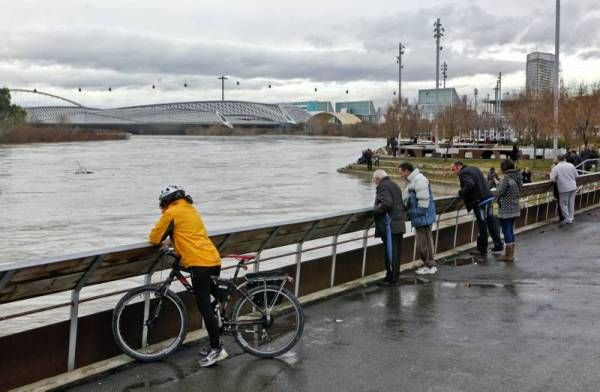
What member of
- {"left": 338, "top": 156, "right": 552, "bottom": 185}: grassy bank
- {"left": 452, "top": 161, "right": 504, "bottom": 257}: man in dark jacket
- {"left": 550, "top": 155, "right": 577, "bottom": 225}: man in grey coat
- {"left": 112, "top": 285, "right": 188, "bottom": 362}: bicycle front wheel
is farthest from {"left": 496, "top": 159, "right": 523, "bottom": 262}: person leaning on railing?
{"left": 338, "top": 156, "right": 552, "bottom": 185}: grassy bank

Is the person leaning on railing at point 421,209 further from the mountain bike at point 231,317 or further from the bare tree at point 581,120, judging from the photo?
the bare tree at point 581,120

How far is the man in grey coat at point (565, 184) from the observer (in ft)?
55.5

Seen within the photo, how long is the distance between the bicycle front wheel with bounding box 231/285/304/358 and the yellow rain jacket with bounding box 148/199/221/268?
0.64 metres

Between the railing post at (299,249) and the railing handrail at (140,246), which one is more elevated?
the railing handrail at (140,246)

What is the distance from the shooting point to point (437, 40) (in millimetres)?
63625

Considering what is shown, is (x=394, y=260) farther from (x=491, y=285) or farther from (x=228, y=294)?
(x=228, y=294)

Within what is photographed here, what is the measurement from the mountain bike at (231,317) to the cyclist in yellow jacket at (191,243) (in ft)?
0.63

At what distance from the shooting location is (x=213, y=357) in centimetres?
608

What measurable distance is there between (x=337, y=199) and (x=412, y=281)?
22.6 metres

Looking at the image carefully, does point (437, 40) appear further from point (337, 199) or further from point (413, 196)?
point (413, 196)

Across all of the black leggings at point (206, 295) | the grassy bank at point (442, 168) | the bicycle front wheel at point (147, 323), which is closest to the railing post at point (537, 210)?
the bicycle front wheel at point (147, 323)

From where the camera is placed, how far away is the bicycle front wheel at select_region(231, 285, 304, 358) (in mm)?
6391

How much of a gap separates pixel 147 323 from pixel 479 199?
7.42m

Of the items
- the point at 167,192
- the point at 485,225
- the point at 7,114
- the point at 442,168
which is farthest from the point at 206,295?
the point at 7,114
